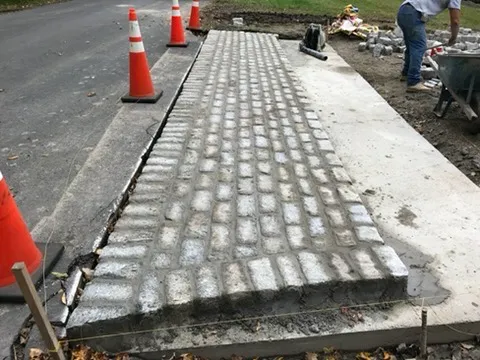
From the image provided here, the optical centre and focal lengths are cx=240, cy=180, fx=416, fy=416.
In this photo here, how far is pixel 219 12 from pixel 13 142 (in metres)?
9.95

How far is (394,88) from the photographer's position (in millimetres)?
6168

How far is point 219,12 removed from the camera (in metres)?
12.1

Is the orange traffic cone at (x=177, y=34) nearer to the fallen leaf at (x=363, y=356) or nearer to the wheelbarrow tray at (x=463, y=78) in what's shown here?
the wheelbarrow tray at (x=463, y=78)

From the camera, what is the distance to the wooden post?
128cm

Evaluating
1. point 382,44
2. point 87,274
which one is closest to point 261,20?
point 382,44

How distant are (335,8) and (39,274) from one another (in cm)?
1418

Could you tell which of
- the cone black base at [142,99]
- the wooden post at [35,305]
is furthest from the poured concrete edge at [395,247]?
the cone black base at [142,99]

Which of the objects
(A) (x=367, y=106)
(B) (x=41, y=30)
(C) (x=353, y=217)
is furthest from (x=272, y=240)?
(B) (x=41, y=30)

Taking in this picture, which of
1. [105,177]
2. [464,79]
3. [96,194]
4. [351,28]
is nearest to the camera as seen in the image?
[96,194]

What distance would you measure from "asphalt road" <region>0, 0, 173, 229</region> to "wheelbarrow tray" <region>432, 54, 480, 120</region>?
360 centimetres

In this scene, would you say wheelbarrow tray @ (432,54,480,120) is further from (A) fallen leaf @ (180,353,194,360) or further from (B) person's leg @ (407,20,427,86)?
(A) fallen leaf @ (180,353,194,360)

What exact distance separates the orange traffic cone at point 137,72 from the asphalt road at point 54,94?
0.25 m

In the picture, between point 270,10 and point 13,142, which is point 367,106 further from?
point 270,10

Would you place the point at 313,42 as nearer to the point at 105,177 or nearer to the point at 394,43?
the point at 394,43
